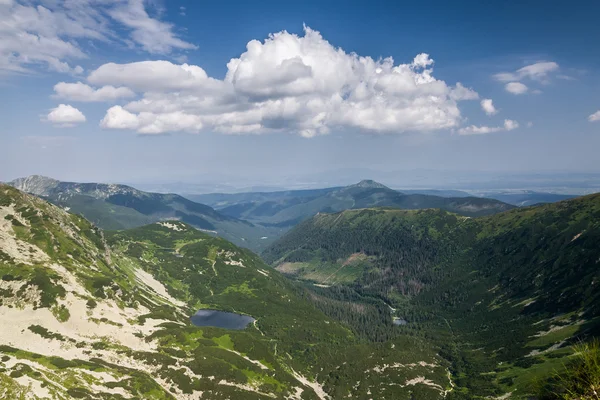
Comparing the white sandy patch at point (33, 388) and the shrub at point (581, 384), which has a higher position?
the shrub at point (581, 384)

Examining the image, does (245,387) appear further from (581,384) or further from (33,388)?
(581,384)

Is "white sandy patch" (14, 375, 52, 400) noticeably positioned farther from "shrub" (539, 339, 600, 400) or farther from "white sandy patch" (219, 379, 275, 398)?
"shrub" (539, 339, 600, 400)

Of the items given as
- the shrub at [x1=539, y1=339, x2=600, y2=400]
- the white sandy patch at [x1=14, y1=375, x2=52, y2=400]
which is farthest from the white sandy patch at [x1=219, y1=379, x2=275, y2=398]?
the shrub at [x1=539, y1=339, x2=600, y2=400]

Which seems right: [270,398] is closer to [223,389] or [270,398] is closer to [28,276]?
[223,389]

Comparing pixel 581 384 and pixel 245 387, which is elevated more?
pixel 581 384

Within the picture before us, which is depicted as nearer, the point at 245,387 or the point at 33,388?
the point at 33,388

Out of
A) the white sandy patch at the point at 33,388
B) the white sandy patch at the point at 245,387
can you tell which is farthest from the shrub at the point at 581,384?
the white sandy patch at the point at 245,387

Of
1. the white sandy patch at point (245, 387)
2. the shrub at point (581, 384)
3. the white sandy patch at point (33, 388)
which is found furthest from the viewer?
the white sandy patch at point (245, 387)

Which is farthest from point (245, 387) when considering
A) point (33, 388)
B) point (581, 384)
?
point (581, 384)

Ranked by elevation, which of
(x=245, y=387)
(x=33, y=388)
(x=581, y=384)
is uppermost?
(x=581, y=384)

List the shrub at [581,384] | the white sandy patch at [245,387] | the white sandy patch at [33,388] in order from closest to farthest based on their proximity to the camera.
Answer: the shrub at [581,384] < the white sandy patch at [33,388] < the white sandy patch at [245,387]

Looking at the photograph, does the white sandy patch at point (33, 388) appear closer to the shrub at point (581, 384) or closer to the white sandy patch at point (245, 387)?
the white sandy patch at point (245, 387)
